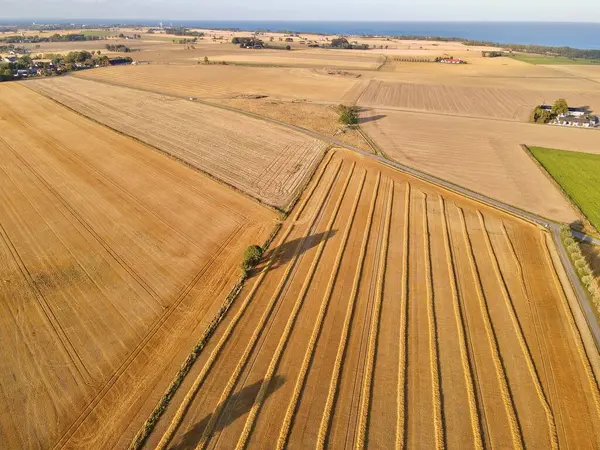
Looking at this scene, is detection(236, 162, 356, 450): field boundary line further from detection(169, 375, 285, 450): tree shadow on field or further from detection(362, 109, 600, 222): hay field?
detection(362, 109, 600, 222): hay field

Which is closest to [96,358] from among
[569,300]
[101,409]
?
[101,409]

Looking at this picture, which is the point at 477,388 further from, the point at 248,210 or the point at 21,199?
the point at 21,199

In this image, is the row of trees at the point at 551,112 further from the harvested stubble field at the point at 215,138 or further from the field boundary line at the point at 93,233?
the field boundary line at the point at 93,233

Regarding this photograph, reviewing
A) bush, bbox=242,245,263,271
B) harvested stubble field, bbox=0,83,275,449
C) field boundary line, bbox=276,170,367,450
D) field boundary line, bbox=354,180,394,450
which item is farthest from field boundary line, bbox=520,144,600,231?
bush, bbox=242,245,263,271

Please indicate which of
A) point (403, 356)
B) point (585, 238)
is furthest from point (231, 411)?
point (585, 238)

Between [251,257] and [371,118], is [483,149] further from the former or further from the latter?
[251,257]
